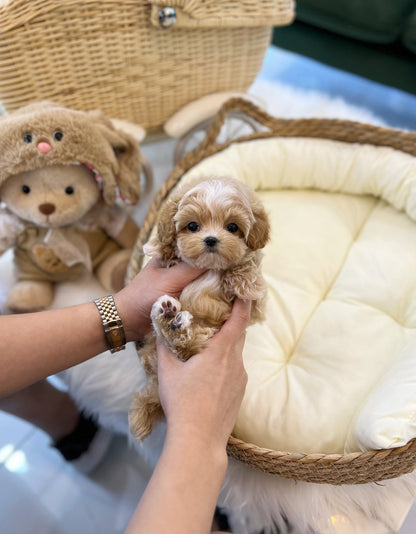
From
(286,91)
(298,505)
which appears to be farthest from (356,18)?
(298,505)

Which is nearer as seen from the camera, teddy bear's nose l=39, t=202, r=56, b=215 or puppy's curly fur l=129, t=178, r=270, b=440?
puppy's curly fur l=129, t=178, r=270, b=440

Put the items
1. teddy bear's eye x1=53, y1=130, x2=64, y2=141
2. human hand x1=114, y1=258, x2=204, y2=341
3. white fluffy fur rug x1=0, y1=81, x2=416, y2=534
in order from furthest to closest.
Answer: teddy bear's eye x1=53, y1=130, x2=64, y2=141 → white fluffy fur rug x1=0, y1=81, x2=416, y2=534 → human hand x1=114, y1=258, x2=204, y2=341

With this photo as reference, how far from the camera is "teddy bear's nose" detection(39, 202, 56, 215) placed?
1.09 meters

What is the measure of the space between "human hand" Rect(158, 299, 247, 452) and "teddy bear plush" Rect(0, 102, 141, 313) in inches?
21.6

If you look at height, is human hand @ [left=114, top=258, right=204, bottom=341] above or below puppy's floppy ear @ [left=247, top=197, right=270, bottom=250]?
below

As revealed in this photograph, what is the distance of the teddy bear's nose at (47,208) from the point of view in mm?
1090

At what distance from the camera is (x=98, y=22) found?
123 cm

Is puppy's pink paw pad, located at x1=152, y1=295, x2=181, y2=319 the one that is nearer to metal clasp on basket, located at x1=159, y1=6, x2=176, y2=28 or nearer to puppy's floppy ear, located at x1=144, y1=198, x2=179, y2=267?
puppy's floppy ear, located at x1=144, y1=198, x2=179, y2=267

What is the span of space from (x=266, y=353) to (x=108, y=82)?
97cm

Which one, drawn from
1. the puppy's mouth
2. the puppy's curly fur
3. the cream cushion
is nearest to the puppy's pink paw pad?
the puppy's curly fur

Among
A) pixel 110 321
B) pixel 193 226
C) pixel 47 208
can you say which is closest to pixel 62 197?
pixel 47 208

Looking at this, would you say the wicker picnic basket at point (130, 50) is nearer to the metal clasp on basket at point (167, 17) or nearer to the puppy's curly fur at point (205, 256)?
the metal clasp on basket at point (167, 17)

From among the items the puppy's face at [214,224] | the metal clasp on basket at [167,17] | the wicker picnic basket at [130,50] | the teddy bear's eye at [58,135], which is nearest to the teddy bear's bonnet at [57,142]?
the teddy bear's eye at [58,135]

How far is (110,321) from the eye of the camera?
0.88 meters
